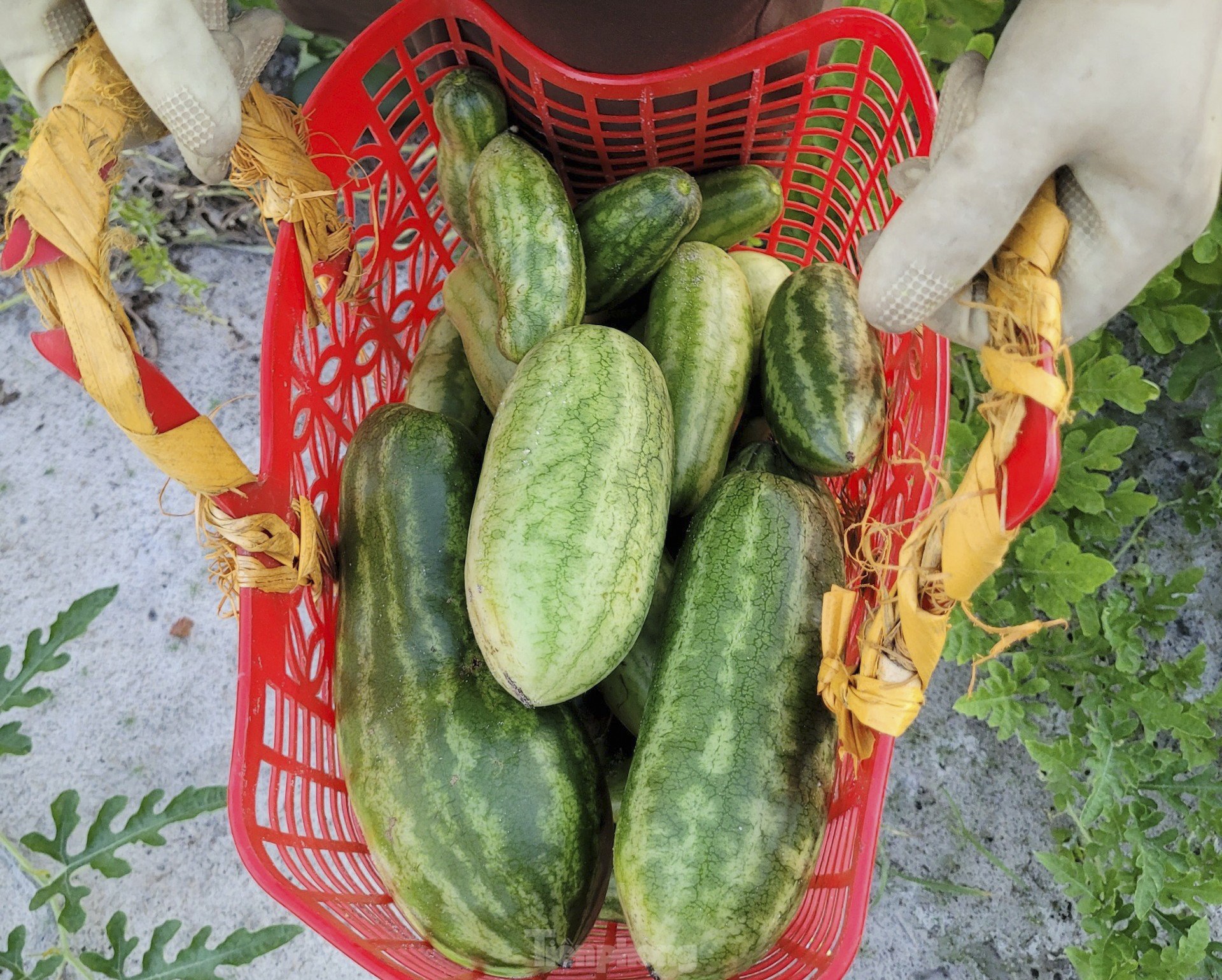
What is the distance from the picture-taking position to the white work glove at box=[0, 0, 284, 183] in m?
0.91

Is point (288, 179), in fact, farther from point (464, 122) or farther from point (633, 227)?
point (633, 227)

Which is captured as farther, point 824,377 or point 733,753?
point 824,377

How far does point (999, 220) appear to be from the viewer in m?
0.88

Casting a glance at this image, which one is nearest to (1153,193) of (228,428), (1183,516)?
(1183,516)

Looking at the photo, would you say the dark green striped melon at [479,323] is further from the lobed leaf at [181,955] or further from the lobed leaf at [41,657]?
the lobed leaf at [181,955]

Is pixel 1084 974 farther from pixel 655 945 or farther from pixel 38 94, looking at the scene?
pixel 38 94

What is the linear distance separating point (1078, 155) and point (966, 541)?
1.29 ft

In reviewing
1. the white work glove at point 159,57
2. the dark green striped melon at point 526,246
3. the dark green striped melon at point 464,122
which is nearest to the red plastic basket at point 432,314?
the dark green striped melon at point 464,122

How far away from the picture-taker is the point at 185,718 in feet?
6.07

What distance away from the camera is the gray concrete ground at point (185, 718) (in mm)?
1688

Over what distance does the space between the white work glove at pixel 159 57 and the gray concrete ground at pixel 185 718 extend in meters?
1.12

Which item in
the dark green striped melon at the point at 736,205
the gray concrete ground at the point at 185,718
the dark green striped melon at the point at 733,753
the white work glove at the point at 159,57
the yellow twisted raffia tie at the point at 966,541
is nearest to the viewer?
the yellow twisted raffia tie at the point at 966,541

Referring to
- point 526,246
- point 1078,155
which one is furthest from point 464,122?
point 1078,155

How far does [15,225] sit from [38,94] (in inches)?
10.6
